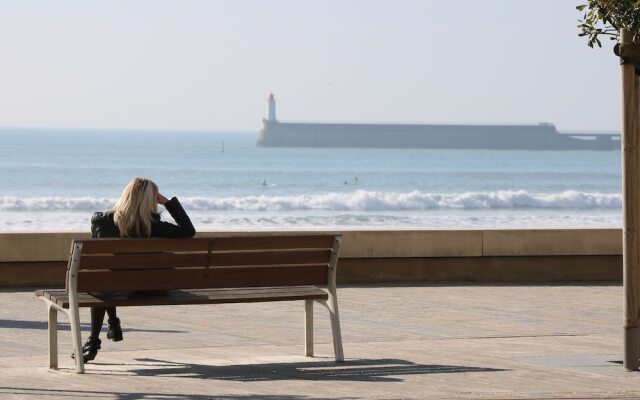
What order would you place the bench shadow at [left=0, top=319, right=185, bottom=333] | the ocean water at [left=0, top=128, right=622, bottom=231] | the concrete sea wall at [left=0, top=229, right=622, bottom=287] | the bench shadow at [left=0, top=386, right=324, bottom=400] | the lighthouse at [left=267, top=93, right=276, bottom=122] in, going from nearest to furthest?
the bench shadow at [left=0, top=386, right=324, bottom=400] → the bench shadow at [left=0, top=319, right=185, bottom=333] → the concrete sea wall at [left=0, top=229, right=622, bottom=287] → the ocean water at [left=0, top=128, right=622, bottom=231] → the lighthouse at [left=267, top=93, right=276, bottom=122]

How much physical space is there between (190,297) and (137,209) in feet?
1.96

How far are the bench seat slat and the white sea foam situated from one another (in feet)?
154

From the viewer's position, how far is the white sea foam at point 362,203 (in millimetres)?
55375

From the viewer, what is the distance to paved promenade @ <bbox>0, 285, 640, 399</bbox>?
674 cm

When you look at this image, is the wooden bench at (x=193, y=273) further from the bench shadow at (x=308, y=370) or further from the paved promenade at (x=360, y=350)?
the paved promenade at (x=360, y=350)

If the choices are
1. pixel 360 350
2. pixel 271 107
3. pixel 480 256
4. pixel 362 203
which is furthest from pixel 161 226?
pixel 271 107

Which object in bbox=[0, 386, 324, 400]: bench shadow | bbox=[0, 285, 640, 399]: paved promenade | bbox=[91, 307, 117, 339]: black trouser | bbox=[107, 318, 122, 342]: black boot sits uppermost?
bbox=[91, 307, 117, 339]: black trouser

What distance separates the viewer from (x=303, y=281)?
7.95 metres

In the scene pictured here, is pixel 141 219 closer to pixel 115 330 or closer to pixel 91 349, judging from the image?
pixel 91 349

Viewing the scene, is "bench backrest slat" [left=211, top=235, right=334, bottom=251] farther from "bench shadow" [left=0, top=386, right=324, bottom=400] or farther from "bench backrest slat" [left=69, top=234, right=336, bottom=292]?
"bench shadow" [left=0, top=386, right=324, bottom=400]

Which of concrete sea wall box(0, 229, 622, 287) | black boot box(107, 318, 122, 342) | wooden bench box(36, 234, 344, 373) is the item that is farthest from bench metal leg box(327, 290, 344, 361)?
concrete sea wall box(0, 229, 622, 287)

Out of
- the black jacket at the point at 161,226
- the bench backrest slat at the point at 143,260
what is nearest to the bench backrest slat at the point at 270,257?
the bench backrest slat at the point at 143,260

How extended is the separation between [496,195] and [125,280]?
183 ft

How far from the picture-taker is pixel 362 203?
57.5m
